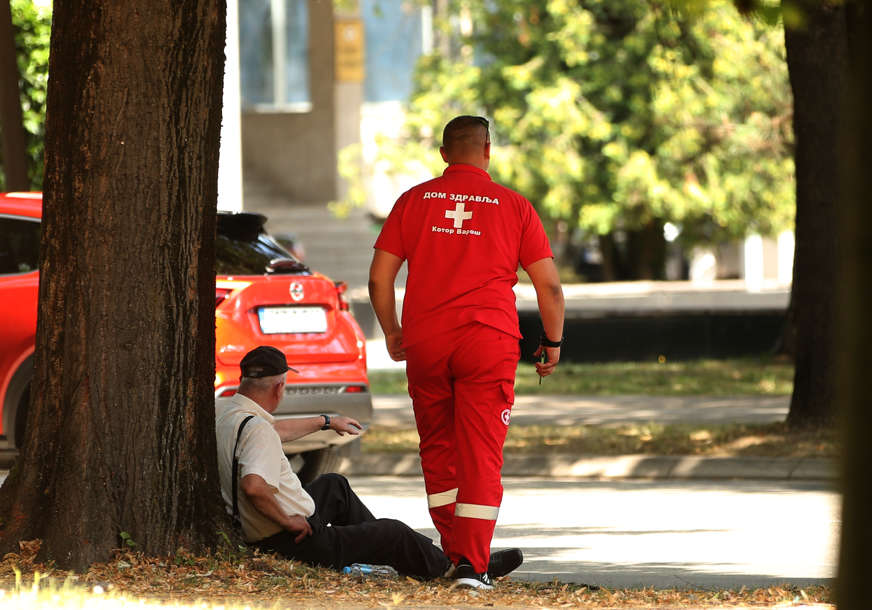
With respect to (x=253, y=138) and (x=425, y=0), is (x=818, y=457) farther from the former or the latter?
(x=253, y=138)

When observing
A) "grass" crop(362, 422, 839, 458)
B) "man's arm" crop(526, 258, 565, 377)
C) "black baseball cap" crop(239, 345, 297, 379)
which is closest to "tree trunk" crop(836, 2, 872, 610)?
"man's arm" crop(526, 258, 565, 377)

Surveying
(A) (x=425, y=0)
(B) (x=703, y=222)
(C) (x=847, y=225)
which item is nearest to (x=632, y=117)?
(B) (x=703, y=222)

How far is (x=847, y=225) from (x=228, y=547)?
4317 mm

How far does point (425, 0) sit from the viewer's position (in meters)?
29.1

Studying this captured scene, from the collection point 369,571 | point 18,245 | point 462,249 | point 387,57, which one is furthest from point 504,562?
point 387,57

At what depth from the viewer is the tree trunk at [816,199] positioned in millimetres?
12812

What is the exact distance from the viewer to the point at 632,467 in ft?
38.9

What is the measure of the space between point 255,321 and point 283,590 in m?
3.88

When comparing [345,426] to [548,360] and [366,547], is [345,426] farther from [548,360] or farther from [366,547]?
[548,360]

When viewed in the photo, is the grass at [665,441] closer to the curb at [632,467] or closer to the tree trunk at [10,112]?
the curb at [632,467]

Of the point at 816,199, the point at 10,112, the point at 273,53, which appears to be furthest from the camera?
the point at 273,53

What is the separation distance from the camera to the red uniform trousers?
632cm

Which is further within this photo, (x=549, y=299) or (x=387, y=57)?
(x=387, y=57)

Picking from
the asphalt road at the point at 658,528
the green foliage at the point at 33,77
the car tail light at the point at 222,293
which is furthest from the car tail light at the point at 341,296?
the green foliage at the point at 33,77
